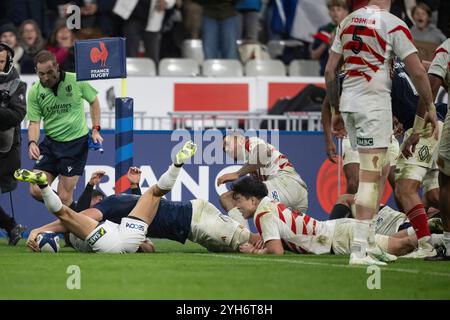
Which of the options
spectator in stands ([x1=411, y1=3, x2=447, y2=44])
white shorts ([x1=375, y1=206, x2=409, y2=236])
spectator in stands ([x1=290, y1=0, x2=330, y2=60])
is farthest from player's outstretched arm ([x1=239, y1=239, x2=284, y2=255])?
spectator in stands ([x1=290, y1=0, x2=330, y2=60])

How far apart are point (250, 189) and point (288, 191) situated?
1.91m

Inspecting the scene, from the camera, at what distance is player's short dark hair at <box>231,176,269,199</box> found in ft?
42.4

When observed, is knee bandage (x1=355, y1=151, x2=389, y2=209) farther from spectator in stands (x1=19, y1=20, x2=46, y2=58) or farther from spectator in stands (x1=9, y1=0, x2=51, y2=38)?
spectator in stands (x1=9, y1=0, x2=51, y2=38)

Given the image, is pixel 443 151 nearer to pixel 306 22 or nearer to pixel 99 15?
pixel 99 15

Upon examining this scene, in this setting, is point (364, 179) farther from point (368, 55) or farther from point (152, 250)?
point (152, 250)

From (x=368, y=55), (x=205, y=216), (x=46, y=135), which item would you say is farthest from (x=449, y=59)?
(x=46, y=135)

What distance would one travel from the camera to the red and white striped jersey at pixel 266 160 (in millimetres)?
14930

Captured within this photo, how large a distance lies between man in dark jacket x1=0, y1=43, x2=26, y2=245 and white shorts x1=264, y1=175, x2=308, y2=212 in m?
3.06

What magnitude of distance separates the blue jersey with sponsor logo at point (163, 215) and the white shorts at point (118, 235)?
0.27 m

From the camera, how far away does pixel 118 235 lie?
1262cm

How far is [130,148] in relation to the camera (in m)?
15.4

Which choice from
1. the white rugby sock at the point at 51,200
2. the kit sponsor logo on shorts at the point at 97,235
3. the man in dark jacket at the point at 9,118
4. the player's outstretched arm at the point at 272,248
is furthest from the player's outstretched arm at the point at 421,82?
the man in dark jacket at the point at 9,118

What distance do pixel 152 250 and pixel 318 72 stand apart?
29.8 ft

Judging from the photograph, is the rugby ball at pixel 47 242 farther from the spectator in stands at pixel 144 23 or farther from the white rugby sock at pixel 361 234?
the spectator in stands at pixel 144 23
